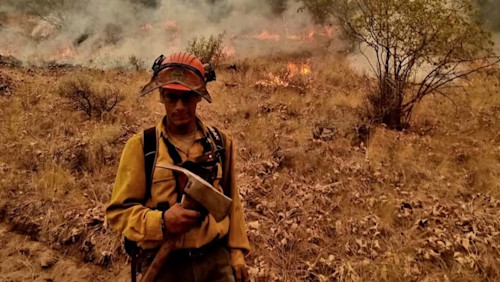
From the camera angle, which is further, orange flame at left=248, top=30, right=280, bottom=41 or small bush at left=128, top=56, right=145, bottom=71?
orange flame at left=248, top=30, right=280, bottom=41

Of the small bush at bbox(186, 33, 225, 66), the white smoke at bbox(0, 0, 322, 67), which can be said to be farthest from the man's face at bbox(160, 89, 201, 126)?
the white smoke at bbox(0, 0, 322, 67)

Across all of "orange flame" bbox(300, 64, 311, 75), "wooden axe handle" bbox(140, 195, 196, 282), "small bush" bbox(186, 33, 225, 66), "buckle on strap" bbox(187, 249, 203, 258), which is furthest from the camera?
"small bush" bbox(186, 33, 225, 66)

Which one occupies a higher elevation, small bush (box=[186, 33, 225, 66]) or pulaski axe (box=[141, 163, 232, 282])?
small bush (box=[186, 33, 225, 66])

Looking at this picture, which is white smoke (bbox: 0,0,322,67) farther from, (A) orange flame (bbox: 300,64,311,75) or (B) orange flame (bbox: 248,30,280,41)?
(A) orange flame (bbox: 300,64,311,75)

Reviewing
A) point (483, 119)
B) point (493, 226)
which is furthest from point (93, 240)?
point (483, 119)

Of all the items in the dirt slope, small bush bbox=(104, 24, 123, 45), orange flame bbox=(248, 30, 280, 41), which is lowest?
the dirt slope

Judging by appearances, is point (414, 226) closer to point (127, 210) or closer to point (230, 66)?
point (127, 210)

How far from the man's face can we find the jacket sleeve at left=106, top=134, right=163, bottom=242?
20 cm

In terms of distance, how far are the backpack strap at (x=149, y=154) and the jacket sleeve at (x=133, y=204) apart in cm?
2

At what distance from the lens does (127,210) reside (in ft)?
5.61

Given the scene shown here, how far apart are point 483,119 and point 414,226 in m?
3.70

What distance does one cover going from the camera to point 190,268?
1.81 metres

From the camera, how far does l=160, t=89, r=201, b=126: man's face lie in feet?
5.90

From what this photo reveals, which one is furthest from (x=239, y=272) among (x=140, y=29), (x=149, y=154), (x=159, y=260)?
(x=140, y=29)
